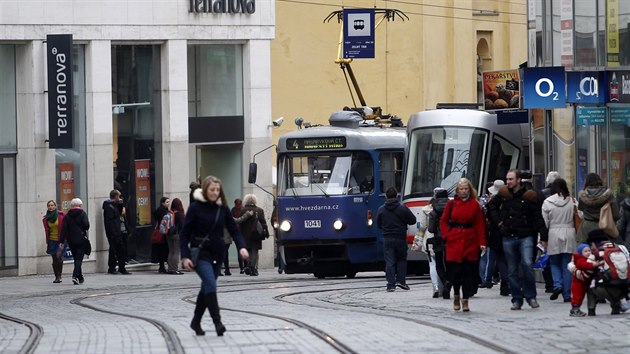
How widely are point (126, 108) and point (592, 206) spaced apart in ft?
61.9

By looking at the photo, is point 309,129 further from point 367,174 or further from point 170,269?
point 170,269

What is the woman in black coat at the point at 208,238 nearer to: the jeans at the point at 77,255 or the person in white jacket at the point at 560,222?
the person in white jacket at the point at 560,222

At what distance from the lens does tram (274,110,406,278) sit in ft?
98.3

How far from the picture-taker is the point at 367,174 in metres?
30.4

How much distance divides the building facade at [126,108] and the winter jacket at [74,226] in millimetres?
4813

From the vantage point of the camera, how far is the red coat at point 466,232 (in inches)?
757

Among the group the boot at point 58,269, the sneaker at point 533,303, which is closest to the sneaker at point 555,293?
the sneaker at point 533,303

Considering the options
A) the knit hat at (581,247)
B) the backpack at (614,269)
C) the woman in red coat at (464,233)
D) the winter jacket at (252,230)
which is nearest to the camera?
the backpack at (614,269)

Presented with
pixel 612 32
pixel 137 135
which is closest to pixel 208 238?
pixel 612 32

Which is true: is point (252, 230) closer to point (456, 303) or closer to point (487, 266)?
point (487, 266)

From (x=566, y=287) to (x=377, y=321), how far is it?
3.38 m

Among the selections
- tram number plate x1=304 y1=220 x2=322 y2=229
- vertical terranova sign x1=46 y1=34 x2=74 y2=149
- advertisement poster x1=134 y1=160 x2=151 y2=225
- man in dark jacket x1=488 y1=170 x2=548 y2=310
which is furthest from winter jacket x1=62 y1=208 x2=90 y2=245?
man in dark jacket x1=488 y1=170 x2=548 y2=310

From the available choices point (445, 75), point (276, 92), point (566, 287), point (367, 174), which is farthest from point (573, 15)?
point (445, 75)

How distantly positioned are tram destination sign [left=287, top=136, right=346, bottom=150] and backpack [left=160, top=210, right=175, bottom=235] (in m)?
3.76
